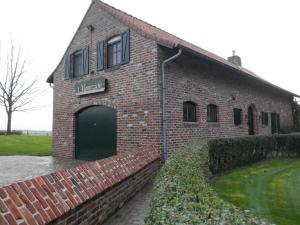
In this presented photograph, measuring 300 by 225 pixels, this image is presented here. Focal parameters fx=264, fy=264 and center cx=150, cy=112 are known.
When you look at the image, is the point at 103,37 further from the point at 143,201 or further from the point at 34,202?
the point at 34,202

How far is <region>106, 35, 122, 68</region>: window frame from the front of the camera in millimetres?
10737

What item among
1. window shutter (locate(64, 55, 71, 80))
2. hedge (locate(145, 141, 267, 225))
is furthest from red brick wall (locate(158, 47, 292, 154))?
hedge (locate(145, 141, 267, 225))

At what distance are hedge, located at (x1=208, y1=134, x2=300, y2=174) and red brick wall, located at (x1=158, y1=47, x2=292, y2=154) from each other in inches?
48.2

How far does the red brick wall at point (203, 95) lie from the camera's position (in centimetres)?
939

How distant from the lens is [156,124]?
8859mm

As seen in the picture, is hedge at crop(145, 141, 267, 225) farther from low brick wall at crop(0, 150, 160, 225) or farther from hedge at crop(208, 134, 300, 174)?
hedge at crop(208, 134, 300, 174)

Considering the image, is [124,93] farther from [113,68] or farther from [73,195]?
[73,195]

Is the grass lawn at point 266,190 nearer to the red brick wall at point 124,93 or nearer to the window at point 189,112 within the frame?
the window at point 189,112

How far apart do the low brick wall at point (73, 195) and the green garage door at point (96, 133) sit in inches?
174

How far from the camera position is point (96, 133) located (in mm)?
11414

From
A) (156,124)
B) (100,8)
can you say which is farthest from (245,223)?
(100,8)

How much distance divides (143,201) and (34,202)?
3253 millimetres

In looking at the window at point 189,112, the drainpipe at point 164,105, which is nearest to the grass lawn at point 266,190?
the drainpipe at point 164,105

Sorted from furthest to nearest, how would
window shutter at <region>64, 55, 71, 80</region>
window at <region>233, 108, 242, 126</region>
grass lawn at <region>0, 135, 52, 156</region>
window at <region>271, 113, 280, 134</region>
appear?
window at <region>271, 113, 280, 134</region>, grass lawn at <region>0, 135, 52, 156</region>, window at <region>233, 108, 242, 126</region>, window shutter at <region>64, 55, 71, 80</region>
